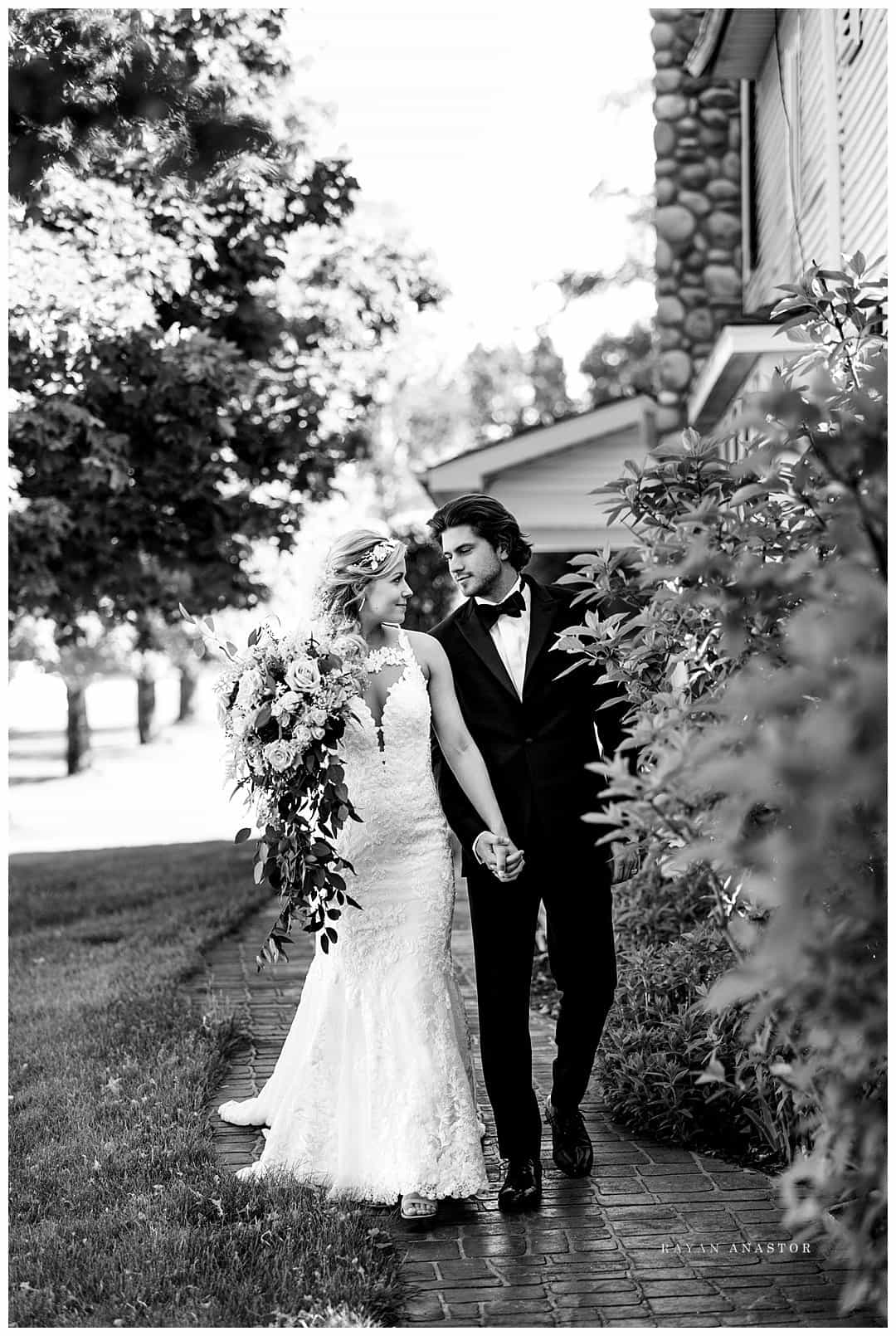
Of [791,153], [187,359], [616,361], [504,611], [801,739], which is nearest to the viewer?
[801,739]

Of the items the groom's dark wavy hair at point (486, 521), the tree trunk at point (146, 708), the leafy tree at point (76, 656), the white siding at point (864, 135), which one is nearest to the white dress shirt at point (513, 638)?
the groom's dark wavy hair at point (486, 521)

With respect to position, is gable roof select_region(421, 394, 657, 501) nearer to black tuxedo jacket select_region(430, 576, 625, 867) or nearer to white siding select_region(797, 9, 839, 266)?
white siding select_region(797, 9, 839, 266)

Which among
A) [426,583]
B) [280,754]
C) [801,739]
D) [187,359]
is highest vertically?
[187,359]

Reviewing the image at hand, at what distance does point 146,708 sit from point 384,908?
37601mm

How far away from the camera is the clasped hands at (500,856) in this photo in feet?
13.2

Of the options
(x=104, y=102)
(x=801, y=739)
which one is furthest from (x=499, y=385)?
(x=801, y=739)

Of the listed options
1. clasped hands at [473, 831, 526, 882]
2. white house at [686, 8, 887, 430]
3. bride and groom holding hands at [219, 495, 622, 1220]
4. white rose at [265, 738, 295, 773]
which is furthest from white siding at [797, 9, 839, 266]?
white rose at [265, 738, 295, 773]

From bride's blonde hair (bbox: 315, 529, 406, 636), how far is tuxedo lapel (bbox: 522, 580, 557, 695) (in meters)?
0.47

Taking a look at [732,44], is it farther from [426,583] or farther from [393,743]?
[426,583]

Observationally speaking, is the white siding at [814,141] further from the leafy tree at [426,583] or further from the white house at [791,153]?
the leafy tree at [426,583]

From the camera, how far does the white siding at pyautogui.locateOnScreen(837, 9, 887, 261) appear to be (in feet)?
21.7

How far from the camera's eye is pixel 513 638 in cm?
447

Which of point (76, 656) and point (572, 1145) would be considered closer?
point (572, 1145)

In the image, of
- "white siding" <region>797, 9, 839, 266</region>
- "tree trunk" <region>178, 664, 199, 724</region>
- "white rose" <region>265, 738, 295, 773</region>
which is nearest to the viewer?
"white rose" <region>265, 738, 295, 773</region>
